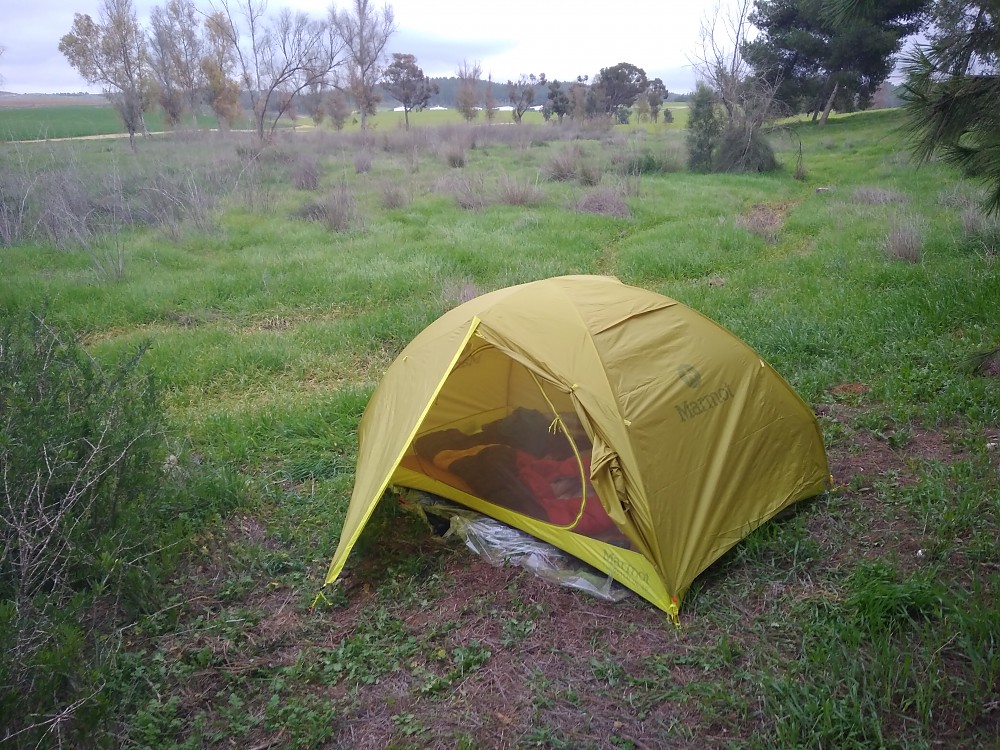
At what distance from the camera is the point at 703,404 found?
3557 mm

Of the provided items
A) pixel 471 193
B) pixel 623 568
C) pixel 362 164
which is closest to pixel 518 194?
pixel 471 193

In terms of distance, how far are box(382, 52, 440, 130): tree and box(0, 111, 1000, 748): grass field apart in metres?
39.3

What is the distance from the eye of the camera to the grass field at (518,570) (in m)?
2.59

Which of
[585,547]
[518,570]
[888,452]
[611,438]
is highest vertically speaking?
[611,438]

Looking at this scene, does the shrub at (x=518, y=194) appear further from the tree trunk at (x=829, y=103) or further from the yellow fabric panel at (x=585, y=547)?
the tree trunk at (x=829, y=103)

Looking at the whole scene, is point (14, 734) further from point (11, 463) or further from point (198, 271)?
point (198, 271)

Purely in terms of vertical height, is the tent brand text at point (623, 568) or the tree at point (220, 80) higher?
the tree at point (220, 80)

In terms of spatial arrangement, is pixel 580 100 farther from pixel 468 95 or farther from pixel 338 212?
pixel 338 212

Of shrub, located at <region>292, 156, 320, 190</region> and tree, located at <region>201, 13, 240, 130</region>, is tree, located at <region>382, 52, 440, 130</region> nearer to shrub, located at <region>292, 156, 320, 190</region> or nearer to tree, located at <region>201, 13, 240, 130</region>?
tree, located at <region>201, 13, 240, 130</region>

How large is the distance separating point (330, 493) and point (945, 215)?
10082mm

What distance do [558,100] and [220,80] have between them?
21.1 meters

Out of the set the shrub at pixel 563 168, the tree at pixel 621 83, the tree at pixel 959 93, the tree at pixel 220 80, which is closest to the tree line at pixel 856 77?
the tree at pixel 959 93

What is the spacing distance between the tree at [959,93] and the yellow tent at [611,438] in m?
2.29

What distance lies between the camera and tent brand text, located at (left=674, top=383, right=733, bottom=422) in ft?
11.4
